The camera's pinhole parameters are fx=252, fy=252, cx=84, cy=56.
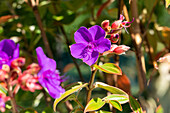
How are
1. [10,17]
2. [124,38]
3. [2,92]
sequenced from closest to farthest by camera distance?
[2,92], [124,38], [10,17]

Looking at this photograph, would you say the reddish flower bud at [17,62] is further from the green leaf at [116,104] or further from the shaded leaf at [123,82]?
the shaded leaf at [123,82]

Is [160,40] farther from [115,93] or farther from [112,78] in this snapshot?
[115,93]

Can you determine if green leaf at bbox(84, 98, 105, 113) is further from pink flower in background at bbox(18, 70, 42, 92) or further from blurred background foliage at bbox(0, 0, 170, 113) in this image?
blurred background foliage at bbox(0, 0, 170, 113)

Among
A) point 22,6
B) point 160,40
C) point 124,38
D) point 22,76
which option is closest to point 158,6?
point 160,40

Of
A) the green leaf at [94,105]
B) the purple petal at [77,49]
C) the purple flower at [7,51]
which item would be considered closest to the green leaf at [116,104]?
the green leaf at [94,105]

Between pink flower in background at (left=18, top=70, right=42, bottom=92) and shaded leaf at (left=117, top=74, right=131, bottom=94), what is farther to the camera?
shaded leaf at (left=117, top=74, right=131, bottom=94)

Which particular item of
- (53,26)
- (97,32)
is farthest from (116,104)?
(53,26)

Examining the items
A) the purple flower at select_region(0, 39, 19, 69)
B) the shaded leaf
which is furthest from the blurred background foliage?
the purple flower at select_region(0, 39, 19, 69)
